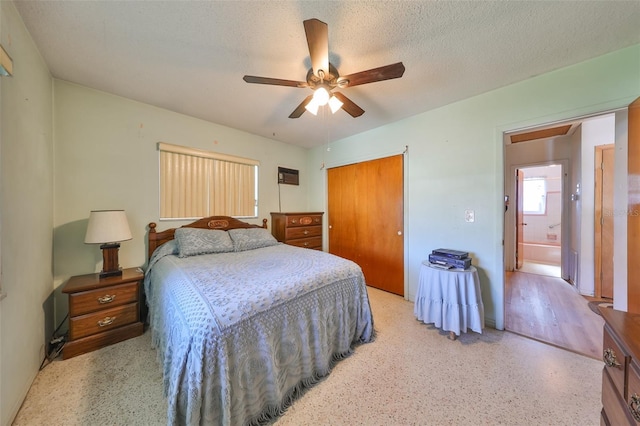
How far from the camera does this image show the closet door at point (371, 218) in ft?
10.3

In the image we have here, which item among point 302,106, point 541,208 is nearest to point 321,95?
point 302,106

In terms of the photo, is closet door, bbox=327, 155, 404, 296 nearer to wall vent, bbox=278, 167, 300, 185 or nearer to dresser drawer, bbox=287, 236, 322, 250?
dresser drawer, bbox=287, 236, 322, 250

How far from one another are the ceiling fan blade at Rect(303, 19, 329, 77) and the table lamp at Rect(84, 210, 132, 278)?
2.25 metres

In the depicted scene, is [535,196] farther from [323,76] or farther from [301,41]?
[301,41]

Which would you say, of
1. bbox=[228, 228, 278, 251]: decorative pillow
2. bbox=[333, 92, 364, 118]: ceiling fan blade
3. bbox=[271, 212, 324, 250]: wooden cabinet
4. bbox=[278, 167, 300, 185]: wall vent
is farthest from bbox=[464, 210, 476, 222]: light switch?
bbox=[278, 167, 300, 185]: wall vent

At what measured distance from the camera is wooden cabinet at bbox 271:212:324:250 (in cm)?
354

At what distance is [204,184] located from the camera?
3059 millimetres

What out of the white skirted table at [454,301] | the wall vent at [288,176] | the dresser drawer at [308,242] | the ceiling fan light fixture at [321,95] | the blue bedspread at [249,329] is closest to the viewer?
the blue bedspread at [249,329]

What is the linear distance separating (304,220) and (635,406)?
3.37m

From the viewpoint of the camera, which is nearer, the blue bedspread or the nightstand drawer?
the blue bedspread

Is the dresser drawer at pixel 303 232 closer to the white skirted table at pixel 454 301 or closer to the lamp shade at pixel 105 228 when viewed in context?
the lamp shade at pixel 105 228

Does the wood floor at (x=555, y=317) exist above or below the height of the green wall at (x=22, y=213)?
below

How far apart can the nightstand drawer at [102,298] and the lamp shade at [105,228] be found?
44cm

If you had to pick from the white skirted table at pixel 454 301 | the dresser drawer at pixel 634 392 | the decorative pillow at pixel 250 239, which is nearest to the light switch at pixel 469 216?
the white skirted table at pixel 454 301
